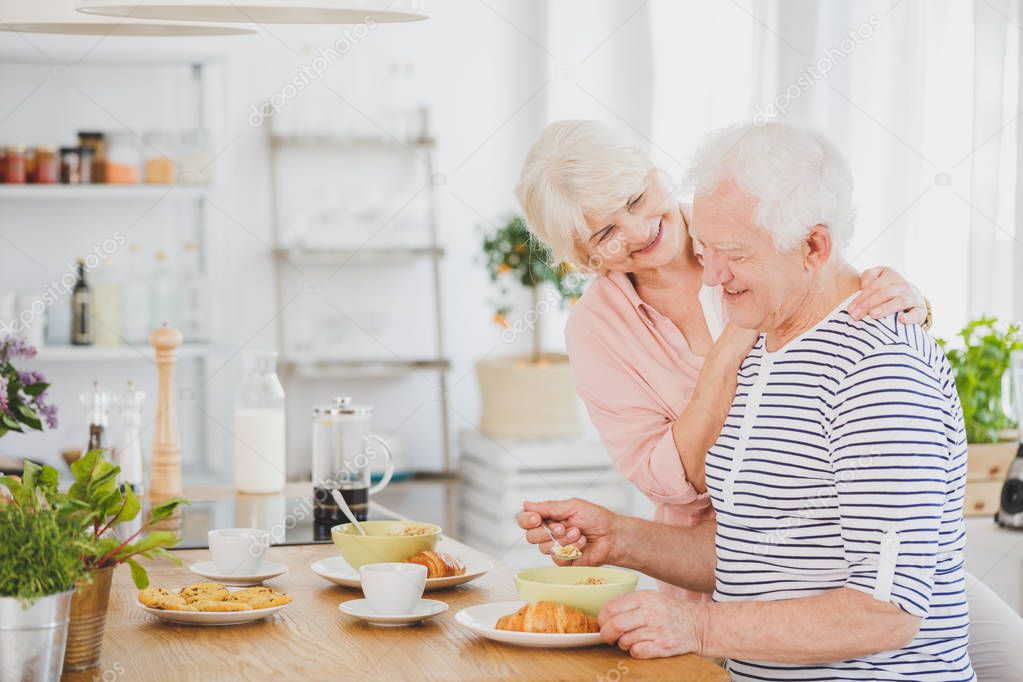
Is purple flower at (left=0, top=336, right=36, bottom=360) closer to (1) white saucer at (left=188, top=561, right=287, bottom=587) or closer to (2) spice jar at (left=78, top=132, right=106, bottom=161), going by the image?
(1) white saucer at (left=188, top=561, right=287, bottom=587)

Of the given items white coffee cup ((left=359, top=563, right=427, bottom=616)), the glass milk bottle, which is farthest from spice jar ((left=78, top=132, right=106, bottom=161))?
white coffee cup ((left=359, top=563, right=427, bottom=616))

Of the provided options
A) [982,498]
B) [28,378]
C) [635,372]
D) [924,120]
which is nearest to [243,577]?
[28,378]

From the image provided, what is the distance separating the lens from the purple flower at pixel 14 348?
2113 mm

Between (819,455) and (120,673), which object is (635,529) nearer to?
(819,455)

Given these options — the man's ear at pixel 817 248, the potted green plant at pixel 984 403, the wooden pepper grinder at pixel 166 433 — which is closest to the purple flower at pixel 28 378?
the wooden pepper grinder at pixel 166 433

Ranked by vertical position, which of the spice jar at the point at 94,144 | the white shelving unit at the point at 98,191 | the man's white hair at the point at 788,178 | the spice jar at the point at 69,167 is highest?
the spice jar at the point at 94,144

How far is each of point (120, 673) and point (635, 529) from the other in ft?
2.75

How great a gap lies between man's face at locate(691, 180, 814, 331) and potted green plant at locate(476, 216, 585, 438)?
250cm

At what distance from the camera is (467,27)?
191 inches

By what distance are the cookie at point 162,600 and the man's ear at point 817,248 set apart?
2.93 feet

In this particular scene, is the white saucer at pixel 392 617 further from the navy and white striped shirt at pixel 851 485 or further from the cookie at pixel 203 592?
the navy and white striped shirt at pixel 851 485

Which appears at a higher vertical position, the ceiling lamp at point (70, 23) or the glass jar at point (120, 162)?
the glass jar at point (120, 162)

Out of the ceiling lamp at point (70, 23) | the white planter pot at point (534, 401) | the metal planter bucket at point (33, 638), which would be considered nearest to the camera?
the metal planter bucket at point (33, 638)

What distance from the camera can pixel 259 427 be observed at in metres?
2.67
